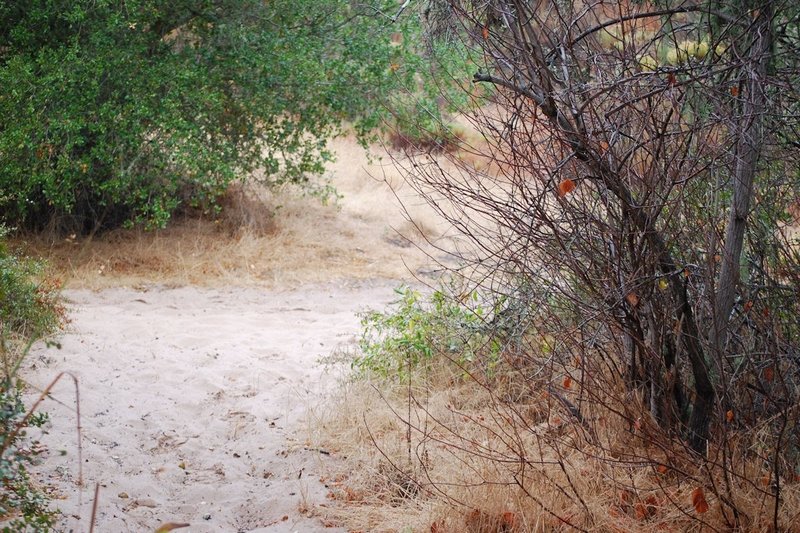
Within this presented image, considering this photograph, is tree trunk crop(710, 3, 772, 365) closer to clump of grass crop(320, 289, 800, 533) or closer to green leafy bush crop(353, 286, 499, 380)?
clump of grass crop(320, 289, 800, 533)

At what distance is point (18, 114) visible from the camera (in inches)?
360

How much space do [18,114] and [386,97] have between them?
4.60 m

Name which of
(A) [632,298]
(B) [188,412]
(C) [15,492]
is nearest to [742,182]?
(A) [632,298]

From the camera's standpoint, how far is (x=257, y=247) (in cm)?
1163

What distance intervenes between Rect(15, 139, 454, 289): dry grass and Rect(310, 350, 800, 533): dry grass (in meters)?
4.71

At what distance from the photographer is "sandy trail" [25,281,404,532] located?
4.42 meters

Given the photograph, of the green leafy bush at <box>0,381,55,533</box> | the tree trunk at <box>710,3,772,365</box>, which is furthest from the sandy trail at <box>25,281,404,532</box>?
the tree trunk at <box>710,3,772,365</box>

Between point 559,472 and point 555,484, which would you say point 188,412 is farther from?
point 555,484

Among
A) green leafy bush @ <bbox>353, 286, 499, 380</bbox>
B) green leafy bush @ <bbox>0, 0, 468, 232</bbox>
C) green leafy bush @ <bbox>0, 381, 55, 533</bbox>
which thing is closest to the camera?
green leafy bush @ <bbox>0, 381, 55, 533</bbox>

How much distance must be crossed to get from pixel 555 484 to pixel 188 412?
10.6 feet

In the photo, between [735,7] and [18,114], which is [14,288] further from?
[735,7]

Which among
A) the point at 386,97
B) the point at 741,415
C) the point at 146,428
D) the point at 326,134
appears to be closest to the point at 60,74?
the point at 326,134

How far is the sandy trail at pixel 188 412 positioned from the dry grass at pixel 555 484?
1.13 ft

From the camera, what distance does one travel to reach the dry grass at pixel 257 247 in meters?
10.5
